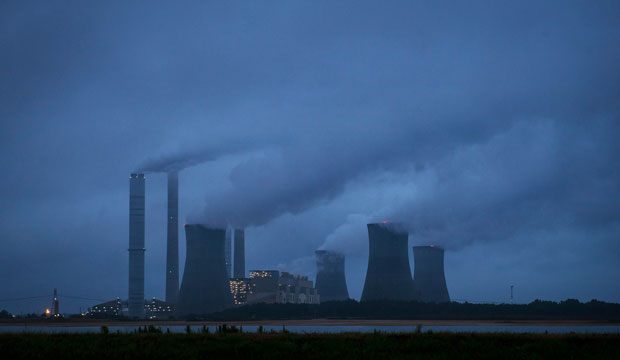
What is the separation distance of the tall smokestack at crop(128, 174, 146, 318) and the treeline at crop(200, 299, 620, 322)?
13.6 metres

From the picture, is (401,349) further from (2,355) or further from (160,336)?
(2,355)

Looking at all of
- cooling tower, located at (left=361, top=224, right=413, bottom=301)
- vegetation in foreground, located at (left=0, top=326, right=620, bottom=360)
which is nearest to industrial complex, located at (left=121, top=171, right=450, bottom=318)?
cooling tower, located at (left=361, top=224, right=413, bottom=301)

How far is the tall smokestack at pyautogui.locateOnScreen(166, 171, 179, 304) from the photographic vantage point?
9569 cm

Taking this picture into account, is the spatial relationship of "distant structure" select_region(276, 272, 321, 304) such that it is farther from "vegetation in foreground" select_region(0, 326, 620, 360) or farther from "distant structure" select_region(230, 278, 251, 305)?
"vegetation in foreground" select_region(0, 326, 620, 360)

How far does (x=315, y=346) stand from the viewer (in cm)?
1973

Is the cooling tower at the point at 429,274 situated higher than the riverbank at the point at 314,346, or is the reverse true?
the cooling tower at the point at 429,274

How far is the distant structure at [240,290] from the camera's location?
99.9m

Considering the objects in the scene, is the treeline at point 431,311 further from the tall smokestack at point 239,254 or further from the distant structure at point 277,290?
the tall smokestack at point 239,254

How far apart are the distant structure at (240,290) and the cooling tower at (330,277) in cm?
1101

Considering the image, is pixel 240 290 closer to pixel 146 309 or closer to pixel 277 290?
pixel 277 290

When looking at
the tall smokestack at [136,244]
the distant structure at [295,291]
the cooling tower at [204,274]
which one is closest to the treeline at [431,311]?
the cooling tower at [204,274]

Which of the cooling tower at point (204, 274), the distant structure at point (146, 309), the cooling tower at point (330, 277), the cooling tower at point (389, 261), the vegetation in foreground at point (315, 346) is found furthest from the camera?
the distant structure at point (146, 309)

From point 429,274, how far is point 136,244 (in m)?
35.4

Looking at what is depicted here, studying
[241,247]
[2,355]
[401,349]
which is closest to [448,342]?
[401,349]
